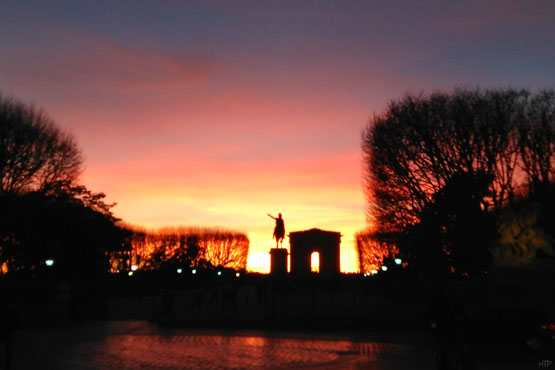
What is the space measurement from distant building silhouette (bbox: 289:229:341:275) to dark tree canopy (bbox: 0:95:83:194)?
3510 centimetres

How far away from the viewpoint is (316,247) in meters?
76.2

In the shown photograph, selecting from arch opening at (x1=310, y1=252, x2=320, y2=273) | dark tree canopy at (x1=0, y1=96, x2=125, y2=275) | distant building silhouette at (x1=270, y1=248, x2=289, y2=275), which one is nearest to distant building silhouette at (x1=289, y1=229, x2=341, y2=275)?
arch opening at (x1=310, y1=252, x2=320, y2=273)

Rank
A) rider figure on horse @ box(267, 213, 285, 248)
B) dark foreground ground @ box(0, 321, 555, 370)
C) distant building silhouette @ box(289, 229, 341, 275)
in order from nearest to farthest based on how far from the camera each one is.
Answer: dark foreground ground @ box(0, 321, 555, 370), rider figure on horse @ box(267, 213, 285, 248), distant building silhouette @ box(289, 229, 341, 275)

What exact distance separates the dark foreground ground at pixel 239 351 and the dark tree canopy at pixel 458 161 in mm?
15465

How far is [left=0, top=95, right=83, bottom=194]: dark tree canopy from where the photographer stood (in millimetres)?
40094

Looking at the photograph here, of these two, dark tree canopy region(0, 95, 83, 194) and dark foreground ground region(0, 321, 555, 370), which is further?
dark tree canopy region(0, 95, 83, 194)

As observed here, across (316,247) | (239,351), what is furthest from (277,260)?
(239,351)

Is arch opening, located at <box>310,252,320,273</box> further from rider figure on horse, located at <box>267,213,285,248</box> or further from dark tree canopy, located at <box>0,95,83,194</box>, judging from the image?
dark tree canopy, located at <box>0,95,83,194</box>

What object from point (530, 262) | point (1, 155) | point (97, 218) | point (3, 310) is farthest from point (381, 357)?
point (97, 218)

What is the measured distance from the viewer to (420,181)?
4131 cm

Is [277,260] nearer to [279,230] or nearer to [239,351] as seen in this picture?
[279,230]

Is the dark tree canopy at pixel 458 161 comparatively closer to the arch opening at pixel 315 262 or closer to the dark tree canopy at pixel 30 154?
the dark tree canopy at pixel 30 154

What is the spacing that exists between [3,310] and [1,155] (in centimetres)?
2657

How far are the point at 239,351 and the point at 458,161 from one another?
923 inches
